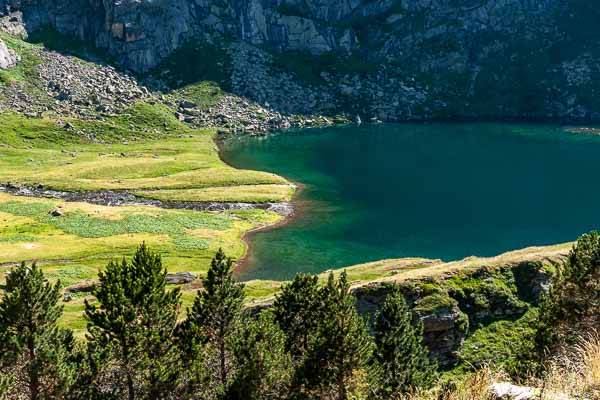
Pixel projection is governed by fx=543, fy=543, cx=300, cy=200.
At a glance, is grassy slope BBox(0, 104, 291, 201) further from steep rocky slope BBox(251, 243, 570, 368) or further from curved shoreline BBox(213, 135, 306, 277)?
steep rocky slope BBox(251, 243, 570, 368)

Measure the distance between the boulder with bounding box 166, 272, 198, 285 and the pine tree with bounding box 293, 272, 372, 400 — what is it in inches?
2171

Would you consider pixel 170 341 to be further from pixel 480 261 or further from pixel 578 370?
pixel 480 261

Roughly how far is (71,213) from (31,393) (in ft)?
324

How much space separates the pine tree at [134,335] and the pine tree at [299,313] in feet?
32.5

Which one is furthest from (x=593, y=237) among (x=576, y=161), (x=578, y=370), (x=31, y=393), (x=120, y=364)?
(x=576, y=161)

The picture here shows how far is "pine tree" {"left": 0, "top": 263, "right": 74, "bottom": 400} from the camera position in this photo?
35891mm

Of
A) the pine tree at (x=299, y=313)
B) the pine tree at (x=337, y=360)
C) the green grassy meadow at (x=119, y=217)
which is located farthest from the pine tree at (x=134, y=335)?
the green grassy meadow at (x=119, y=217)

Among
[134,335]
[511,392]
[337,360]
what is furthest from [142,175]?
[511,392]

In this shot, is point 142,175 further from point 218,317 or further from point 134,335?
point 134,335

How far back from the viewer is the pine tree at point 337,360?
119 ft

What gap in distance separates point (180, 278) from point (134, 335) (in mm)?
55054

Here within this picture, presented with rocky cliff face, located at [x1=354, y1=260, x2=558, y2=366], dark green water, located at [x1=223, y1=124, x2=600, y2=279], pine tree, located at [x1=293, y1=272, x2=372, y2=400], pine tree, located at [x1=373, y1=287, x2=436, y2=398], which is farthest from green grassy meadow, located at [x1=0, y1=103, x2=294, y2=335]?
pine tree, located at [x1=373, y1=287, x2=436, y2=398]

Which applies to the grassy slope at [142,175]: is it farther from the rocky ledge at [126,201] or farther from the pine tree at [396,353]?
the pine tree at [396,353]

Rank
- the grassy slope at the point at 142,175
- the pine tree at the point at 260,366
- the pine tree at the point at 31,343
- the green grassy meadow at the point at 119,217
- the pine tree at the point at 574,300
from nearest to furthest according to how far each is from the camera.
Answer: the pine tree at the point at 31,343 → the pine tree at the point at 260,366 → the pine tree at the point at 574,300 → the green grassy meadow at the point at 119,217 → the grassy slope at the point at 142,175
